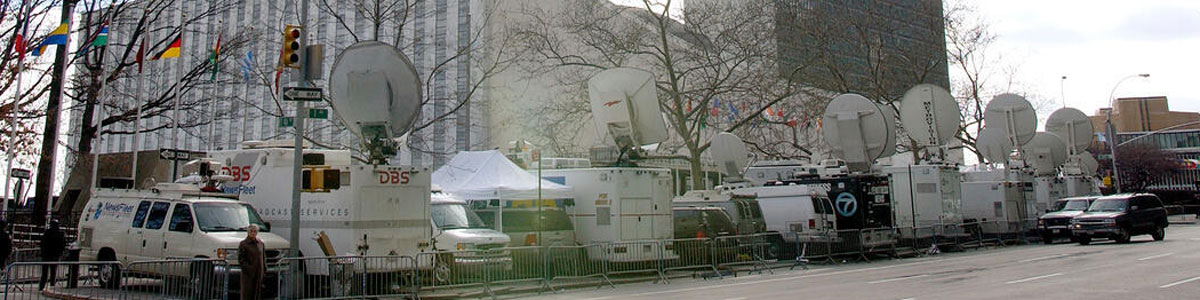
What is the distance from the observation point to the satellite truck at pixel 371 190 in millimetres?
13719

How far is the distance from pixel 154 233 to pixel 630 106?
10385 millimetres

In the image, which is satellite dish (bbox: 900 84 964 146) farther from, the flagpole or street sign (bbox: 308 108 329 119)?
the flagpole

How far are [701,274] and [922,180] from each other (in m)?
10.7

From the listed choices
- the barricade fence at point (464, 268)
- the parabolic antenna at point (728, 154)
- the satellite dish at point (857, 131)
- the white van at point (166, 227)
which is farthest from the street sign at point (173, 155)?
the satellite dish at point (857, 131)

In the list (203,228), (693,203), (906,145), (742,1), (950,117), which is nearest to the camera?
(203,228)

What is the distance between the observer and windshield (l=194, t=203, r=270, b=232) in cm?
1420

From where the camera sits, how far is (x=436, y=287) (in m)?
13.9

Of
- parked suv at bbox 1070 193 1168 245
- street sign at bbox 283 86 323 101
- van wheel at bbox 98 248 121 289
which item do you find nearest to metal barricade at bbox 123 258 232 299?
van wheel at bbox 98 248 121 289

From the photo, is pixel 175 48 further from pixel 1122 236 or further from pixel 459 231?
pixel 1122 236

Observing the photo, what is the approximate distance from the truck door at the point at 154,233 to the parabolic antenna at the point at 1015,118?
3072 cm

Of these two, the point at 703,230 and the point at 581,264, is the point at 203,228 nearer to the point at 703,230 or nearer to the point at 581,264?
the point at 581,264

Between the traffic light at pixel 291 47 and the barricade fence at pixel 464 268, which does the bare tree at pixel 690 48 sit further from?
the traffic light at pixel 291 47

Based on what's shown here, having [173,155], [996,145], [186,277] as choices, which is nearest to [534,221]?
[173,155]

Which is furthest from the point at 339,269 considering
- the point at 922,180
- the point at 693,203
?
the point at 922,180
